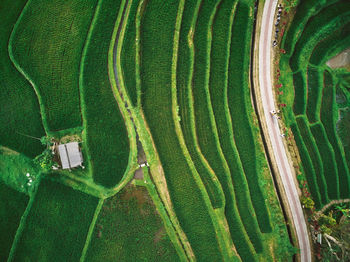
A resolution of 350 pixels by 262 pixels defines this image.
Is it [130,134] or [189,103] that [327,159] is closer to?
[189,103]

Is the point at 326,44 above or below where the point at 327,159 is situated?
above

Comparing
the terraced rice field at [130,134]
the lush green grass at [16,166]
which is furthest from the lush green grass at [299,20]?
the lush green grass at [16,166]

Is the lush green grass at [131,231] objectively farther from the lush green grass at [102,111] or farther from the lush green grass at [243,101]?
the lush green grass at [243,101]

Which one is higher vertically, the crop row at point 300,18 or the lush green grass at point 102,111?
the crop row at point 300,18

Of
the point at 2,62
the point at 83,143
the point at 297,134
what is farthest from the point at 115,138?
the point at 297,134

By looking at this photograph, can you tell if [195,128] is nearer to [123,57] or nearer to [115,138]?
[115,138]

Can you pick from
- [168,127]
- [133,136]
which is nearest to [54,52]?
[133,136]
